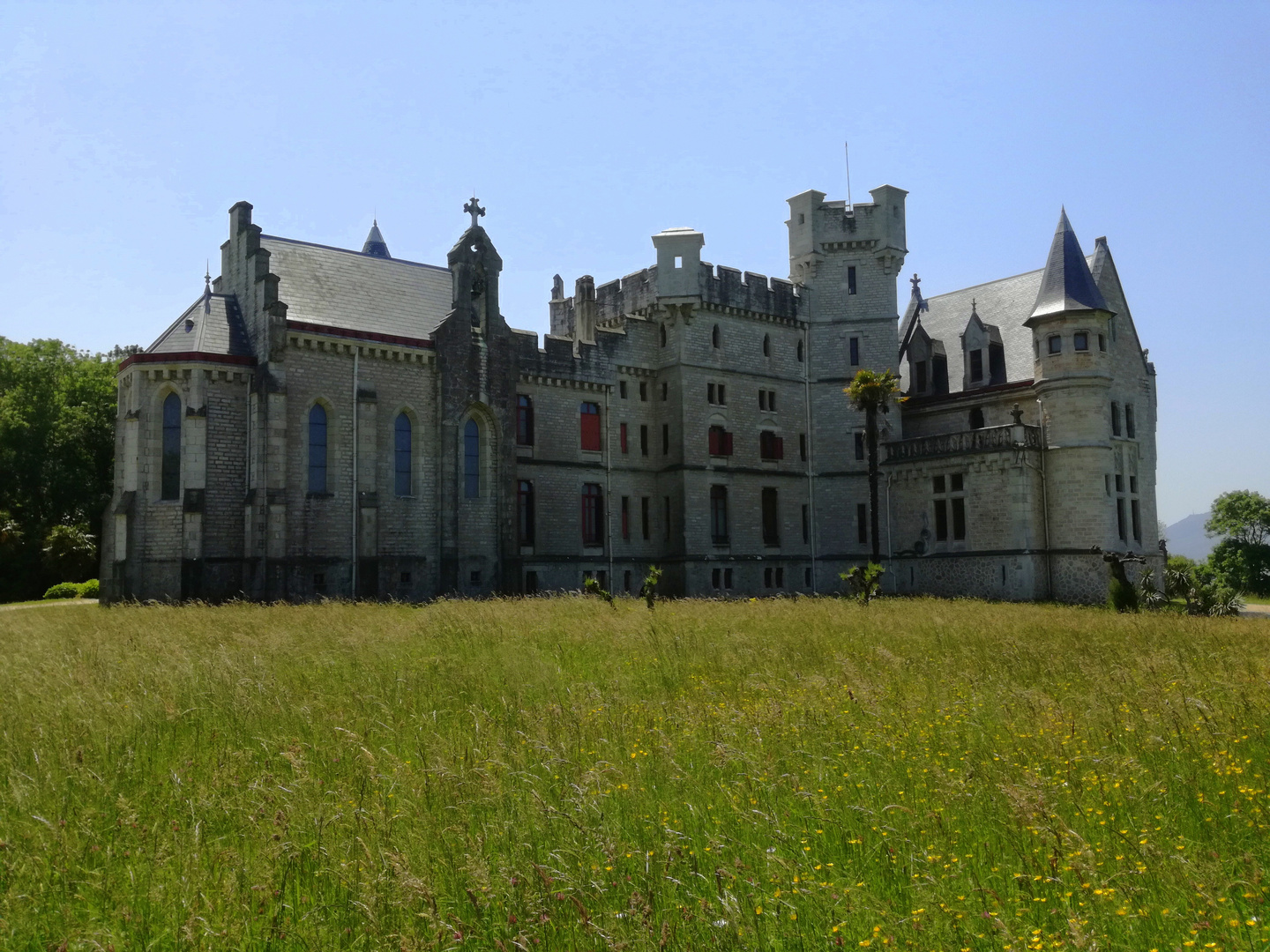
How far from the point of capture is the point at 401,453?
1260 inches

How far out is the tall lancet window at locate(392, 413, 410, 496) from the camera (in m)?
31.8

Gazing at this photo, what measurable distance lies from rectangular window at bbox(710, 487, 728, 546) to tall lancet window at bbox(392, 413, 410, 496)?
42.0 ft

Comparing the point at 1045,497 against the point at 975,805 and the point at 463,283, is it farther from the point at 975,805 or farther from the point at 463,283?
the point at 975,805

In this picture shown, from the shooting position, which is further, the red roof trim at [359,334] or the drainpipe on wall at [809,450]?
the drainpipe on wall at [809,450]

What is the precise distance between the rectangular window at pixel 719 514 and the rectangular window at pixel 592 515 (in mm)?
4594

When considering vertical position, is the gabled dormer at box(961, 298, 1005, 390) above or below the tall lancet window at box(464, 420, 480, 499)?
above

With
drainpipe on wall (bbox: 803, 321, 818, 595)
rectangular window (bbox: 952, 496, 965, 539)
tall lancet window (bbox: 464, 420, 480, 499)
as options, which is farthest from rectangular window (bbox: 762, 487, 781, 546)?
tall lancet window (bbox: 464, 420, 480, 499)

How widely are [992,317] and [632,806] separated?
135 feet

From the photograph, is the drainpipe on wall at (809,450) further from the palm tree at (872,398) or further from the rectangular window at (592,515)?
the rectangular window at (592,515)

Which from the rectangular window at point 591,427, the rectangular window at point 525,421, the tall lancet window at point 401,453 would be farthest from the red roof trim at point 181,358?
the rectangular window at point 591,427

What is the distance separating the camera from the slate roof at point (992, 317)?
41.0m

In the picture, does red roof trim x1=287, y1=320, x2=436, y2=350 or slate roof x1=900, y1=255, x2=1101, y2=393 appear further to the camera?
slate roof x1=900, y1=255, x2=1101, y2=393

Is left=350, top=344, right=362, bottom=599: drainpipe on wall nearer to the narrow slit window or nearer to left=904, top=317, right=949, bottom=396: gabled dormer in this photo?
the narrow slit window

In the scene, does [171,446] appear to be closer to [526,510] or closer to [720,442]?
[526,510]
